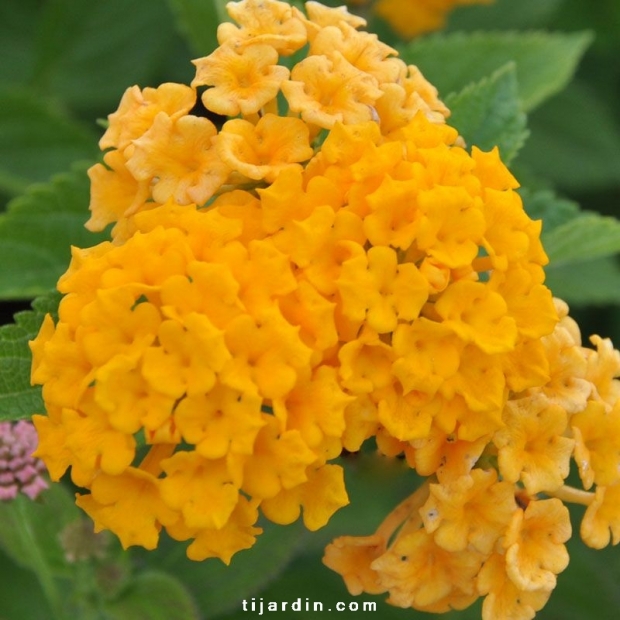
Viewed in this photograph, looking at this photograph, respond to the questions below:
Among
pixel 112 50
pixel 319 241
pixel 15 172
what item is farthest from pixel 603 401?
pixel 112 50

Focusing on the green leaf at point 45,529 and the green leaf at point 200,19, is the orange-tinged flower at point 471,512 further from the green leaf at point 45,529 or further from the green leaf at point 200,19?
the green leaf at point 200,19

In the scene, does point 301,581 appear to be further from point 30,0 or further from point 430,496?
point 30,0

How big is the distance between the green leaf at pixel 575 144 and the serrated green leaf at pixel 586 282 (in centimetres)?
52

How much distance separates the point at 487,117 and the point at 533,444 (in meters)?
0.71

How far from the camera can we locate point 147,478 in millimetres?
1337

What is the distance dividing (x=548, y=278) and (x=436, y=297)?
3.77ft

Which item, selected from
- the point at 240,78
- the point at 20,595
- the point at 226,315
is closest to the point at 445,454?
A: the point at 226,315

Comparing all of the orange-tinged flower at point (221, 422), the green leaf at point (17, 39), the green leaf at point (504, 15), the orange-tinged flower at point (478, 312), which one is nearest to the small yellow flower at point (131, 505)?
the orange-tinged flower at point (221, 422)

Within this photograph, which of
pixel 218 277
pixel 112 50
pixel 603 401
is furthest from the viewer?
pixel 112 50

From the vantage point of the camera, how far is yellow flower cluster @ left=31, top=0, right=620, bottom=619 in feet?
4.25

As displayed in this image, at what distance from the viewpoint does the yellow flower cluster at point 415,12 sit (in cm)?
325

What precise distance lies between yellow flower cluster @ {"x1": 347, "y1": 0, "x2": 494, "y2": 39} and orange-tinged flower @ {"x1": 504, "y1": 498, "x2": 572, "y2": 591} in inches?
84.4

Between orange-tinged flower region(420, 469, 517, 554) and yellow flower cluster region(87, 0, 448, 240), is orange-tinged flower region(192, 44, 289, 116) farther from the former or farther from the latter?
orange-tinged flower region(420, 469, 517, 554)

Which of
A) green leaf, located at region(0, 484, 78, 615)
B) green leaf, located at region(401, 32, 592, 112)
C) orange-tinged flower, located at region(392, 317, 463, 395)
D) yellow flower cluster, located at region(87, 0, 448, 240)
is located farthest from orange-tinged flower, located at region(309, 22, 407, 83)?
green leaf, located at region(0, 484, 78, 615)
